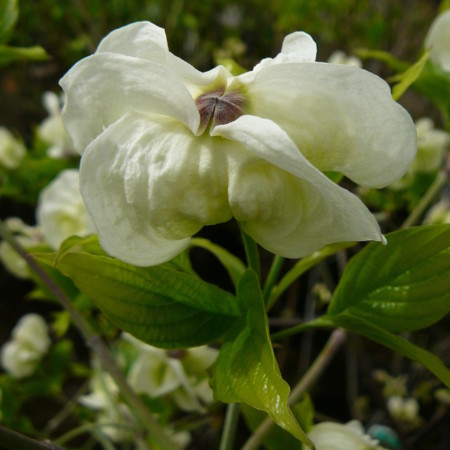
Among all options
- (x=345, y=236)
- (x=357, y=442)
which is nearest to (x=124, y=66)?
(x=345, y=236)

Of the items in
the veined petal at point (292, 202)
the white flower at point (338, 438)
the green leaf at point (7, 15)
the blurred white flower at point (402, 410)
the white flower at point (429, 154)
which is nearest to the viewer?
the veined petal at point (292, 202)

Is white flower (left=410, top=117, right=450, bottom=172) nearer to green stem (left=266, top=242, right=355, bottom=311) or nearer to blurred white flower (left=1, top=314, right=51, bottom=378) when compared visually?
green stem (left=266, top=242, right=355, bottom=311)

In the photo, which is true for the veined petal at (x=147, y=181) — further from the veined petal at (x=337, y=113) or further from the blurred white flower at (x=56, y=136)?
the blurred white flower at (x=56, y=136)

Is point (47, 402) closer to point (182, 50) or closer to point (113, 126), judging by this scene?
point (182, 50)

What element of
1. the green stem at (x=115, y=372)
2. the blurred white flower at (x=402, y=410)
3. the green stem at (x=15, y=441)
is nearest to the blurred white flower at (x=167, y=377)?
the green stem at (x=115, y=372)

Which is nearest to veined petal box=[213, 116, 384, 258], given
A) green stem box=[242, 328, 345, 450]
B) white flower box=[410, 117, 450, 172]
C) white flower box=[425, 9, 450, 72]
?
green stem box=[242, 328, 345, 450]

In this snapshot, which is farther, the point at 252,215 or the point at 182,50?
the point at 182,50

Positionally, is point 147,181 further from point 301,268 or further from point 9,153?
point 9,153
